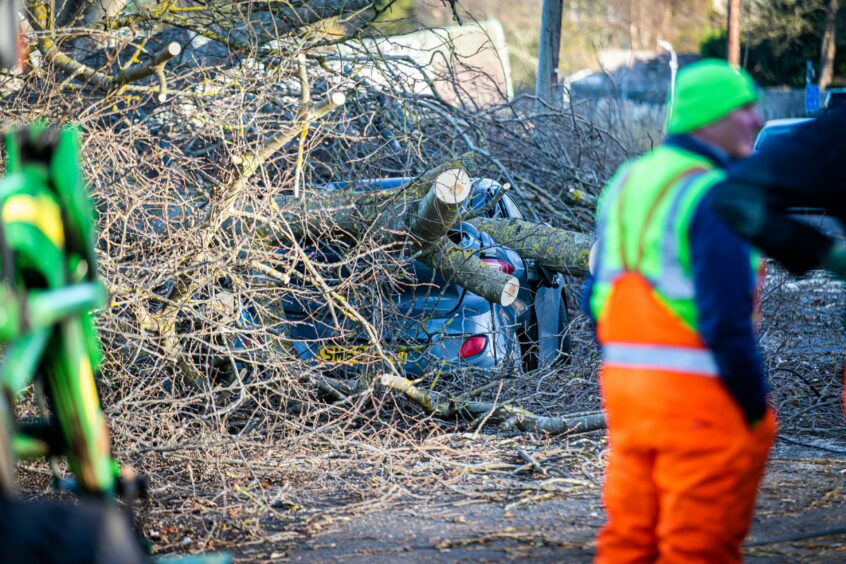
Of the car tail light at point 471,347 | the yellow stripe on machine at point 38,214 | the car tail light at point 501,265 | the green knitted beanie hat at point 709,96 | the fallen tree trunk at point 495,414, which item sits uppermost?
the green knitted beanie hat at point 709,96

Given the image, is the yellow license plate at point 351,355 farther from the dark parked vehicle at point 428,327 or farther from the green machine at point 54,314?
the green machine at point 54,314

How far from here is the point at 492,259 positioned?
7.15m

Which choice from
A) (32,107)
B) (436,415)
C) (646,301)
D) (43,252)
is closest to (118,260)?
(32,107)

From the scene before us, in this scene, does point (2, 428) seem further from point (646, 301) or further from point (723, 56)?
point (723, 56)

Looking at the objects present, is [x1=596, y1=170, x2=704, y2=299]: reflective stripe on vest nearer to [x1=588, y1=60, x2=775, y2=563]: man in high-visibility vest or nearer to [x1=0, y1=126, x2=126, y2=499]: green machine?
[x1=588, y1=60, x2=775, y2=563]: man in high-visibility vest

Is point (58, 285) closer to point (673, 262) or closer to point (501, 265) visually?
point (673, 262)

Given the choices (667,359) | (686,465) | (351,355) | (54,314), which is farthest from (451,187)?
(54,314)

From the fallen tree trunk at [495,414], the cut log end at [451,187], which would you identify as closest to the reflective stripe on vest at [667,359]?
the fallen tree trunk at [495,414]

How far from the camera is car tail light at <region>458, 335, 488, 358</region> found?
6.62 m

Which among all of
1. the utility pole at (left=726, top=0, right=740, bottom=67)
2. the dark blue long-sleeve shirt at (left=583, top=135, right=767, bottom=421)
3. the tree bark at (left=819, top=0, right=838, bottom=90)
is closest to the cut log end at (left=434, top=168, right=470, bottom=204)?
the dark blue long-sleeve shirt at (left=583, top=135, right=767, bottom=421)

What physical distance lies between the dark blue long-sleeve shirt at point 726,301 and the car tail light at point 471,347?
3.74m

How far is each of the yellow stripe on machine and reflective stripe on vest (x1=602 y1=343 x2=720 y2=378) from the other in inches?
66.7

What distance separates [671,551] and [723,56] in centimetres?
3728

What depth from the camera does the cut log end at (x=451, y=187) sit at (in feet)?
20.5
